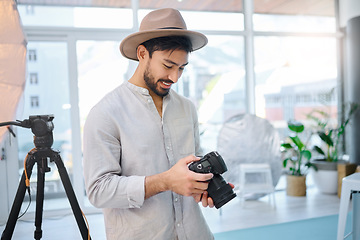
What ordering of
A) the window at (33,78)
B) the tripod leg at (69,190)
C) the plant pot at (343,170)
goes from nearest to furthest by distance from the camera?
the tripod leg at (69,190) → the window at (33,78) → the plant pot at (343,170)

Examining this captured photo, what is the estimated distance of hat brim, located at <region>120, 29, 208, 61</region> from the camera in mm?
924

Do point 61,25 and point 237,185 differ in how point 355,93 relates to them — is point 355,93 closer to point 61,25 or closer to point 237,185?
point 237,185

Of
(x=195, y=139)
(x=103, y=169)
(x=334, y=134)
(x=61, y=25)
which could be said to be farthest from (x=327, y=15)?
(x=103, y=169)

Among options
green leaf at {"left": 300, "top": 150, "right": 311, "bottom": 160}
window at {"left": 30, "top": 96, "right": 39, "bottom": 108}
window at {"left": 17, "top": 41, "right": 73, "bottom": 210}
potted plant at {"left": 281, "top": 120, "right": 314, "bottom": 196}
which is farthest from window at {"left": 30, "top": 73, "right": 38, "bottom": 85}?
green leaf at {"left": 300, "top": 150, "right": 311, "bottom": 160}

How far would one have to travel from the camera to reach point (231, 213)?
11.3 feet

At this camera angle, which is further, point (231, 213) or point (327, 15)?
point (327, 15)

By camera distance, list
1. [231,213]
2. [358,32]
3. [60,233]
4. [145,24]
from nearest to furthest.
Result: [145,24] < [60,233] < [231,213] < [358,32]

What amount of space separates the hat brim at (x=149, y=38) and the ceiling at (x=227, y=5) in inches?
111

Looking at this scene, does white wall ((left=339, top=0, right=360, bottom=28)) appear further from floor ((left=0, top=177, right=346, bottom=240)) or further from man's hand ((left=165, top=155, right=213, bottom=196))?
man's hand ((left=165, top=155, right=213, bottom=196))

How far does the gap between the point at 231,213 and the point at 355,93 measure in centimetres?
231

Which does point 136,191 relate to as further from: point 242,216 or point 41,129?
point 242,216

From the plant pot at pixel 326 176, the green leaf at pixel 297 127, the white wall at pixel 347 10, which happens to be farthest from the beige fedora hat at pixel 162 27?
the white wall at pixel 347 10

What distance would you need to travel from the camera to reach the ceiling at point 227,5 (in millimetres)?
3556

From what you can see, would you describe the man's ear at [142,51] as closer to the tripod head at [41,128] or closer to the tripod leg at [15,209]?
the tripod head at [41,128]
